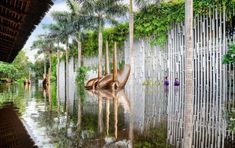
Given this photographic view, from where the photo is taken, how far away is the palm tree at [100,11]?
34500 millimetres

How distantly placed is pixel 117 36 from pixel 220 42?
59.7ft

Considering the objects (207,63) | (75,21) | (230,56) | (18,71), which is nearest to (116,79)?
(207,63)

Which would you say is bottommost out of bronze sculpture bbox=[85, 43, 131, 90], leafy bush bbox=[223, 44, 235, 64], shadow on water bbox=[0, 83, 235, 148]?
shadow on water bbox=[0, 83, 235, 148]

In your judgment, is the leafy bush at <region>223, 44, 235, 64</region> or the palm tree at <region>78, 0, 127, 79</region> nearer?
the leafy bush at <region>223, 44, 235, 64</region>

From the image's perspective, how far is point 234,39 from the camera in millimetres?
23625

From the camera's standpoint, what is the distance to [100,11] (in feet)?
119

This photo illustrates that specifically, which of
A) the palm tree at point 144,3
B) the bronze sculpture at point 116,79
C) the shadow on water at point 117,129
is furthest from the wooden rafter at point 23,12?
the palm tree at point 144,3

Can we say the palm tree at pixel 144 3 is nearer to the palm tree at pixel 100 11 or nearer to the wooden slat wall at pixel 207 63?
the wooden slat wall at pixel 207 63

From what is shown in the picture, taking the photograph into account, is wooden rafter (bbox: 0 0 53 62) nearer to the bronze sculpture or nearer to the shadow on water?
the shadow on water

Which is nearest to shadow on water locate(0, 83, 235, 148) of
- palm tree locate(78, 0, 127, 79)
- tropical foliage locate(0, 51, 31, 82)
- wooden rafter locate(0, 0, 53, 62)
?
wooden rafter locate(0, 0, 53, 62)

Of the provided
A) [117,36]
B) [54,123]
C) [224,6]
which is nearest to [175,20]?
[224,6]

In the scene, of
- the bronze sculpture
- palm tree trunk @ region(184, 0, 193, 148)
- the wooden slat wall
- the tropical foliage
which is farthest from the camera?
the tropical foliage

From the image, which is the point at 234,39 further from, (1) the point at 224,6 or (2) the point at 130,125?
(2) the point at 130,125

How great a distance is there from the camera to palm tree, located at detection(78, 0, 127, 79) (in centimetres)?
3450
